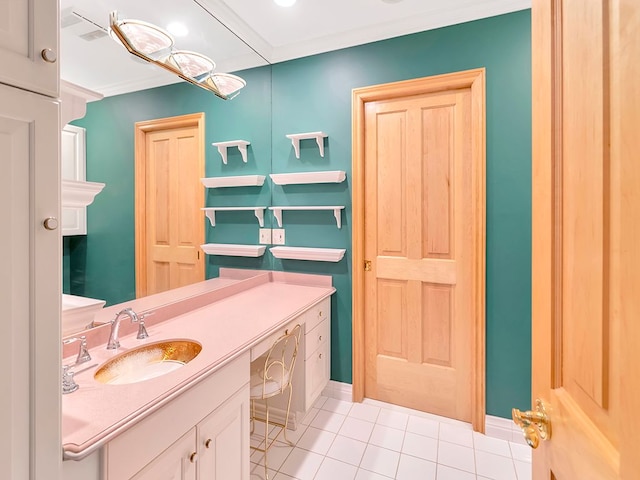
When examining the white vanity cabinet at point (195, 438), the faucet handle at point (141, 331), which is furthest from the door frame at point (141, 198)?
the white vanity cabinet at point (195, 438)

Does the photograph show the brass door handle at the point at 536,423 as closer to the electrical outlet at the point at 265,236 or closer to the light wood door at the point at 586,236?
the light wood door at the point at 586,236

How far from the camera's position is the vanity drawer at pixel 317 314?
82.1 inches

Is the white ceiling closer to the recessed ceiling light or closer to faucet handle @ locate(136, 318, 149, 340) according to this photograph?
the recessed ceiling light

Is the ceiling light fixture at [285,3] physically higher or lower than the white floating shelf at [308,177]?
higher

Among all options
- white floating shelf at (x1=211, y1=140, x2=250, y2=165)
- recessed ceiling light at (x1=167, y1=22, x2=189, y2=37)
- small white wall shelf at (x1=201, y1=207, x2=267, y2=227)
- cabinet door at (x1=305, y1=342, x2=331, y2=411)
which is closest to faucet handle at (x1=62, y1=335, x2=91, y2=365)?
small white wall shelf at (x1=201, y1=207, x2=267, y2=227)

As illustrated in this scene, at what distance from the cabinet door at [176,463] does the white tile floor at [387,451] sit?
2.78 ft

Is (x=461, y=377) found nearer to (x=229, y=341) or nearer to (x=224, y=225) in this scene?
(x=229, y=341)

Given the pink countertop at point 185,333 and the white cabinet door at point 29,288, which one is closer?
the white cabinet door at point 29,288

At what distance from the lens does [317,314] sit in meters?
2.22

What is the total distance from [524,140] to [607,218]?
1762 mm

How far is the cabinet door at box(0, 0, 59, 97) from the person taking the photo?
23.5 inches

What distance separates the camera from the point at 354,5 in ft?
6.64

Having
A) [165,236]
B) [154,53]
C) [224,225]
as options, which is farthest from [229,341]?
[154,53]

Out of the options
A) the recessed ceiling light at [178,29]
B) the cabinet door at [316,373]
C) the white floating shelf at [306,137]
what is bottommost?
the cabinet door at [316,373]
